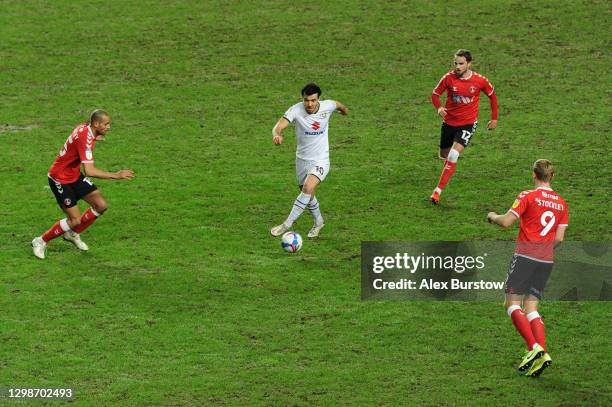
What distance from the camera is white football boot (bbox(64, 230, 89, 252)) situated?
19061mm

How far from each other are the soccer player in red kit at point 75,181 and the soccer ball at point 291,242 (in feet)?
8.75

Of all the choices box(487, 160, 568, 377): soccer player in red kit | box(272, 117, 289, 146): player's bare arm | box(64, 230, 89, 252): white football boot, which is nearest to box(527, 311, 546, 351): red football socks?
box(487, 160, 568, 377): soccer player in red kit

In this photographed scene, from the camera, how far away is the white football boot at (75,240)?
19.1 meters

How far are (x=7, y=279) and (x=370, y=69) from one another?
14462mm

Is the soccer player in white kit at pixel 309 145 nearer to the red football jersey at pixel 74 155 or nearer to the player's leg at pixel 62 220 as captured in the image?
the red football jersey at pixel 74 155

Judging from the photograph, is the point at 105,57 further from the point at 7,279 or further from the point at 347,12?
the point at 7,279

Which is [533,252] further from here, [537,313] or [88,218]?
[88,218]

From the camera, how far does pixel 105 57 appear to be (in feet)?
102

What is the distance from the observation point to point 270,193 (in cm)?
2242

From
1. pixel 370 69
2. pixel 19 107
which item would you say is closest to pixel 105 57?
pixel 19 107

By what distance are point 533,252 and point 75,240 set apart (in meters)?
7.96

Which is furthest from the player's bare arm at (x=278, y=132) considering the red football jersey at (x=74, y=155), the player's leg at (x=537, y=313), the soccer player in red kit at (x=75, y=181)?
the player's leg at (x=537, y=313)

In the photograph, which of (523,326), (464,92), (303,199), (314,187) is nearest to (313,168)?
(314,187)

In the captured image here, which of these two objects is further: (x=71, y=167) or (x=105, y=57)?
(x=105, y=57)
